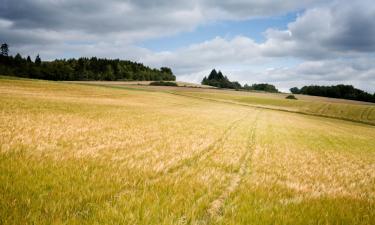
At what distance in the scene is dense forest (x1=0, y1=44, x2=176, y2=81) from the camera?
421ft

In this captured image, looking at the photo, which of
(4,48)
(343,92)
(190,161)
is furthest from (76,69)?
(190,161)

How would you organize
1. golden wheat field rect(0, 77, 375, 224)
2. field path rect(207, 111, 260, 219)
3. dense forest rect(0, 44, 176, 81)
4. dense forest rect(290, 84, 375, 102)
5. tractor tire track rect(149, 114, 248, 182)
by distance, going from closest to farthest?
1. golden wheat field rect(0, 77, 375, 224)
2. field path rect(207, 111, 260, 219)
3. tractor tire track rect(149, 114, 248, 182)
4. dense forest rect(0, 44, 176, 81)
5. dense forest rect(290, 84, 375, 102)

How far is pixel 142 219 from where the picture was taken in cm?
469

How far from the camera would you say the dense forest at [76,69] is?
421 ft

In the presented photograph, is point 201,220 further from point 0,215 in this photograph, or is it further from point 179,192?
point 0,215

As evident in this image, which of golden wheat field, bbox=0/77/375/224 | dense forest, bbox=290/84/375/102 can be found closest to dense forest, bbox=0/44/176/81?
dense forest, bbox=290/84/375/102

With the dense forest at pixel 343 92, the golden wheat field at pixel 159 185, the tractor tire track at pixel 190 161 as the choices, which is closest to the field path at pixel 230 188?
the golden wheat field at pixel 159 185

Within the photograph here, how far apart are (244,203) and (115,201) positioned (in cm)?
283

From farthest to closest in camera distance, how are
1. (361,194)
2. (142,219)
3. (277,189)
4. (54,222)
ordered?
(361,194) → (277,189) → (142,219) → (54,222)

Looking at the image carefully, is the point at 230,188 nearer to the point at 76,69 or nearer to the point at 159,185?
the point at 159,185

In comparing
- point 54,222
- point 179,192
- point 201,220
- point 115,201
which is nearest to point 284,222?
point 201,220

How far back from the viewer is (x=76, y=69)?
151m

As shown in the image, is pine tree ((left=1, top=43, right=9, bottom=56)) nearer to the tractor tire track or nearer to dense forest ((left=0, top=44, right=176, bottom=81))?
dense forest ((left=0, top=44, right=176, bottom=81))

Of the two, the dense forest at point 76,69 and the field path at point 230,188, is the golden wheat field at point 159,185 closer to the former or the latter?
the field path at point 230,188
